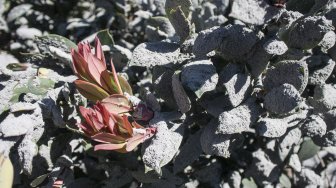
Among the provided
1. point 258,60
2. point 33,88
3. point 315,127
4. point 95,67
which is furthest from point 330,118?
point 33,88

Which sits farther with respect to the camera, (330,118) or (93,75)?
(330,118)

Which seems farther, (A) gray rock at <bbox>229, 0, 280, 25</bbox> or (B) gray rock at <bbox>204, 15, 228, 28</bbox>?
(B) gray rock at <bbox>204, 15, 228, 28</bbox>

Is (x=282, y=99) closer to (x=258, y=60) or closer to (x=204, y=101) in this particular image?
(x=258, y=60)

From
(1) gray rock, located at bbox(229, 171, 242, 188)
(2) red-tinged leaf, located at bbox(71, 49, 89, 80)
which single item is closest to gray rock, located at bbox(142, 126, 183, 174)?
(2) red-tinged leaf, located at bbox(71, 49, 89, 80)

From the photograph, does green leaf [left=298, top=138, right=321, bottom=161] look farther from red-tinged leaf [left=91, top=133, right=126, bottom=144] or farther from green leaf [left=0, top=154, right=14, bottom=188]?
green leaf [left=0, top=154, right=14, bottom=188]

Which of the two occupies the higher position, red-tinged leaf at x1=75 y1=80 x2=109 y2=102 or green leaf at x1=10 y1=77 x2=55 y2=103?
red-tinged leaf at x1=75 y1=80 x2=109 y2=102

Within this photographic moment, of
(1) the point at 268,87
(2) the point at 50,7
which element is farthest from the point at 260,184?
(2) the point at 50,7

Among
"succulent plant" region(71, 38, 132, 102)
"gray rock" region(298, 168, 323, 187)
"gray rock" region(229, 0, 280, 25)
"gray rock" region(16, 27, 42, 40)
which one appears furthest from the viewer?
"gray rock" region(16, 27, 42, 40)
